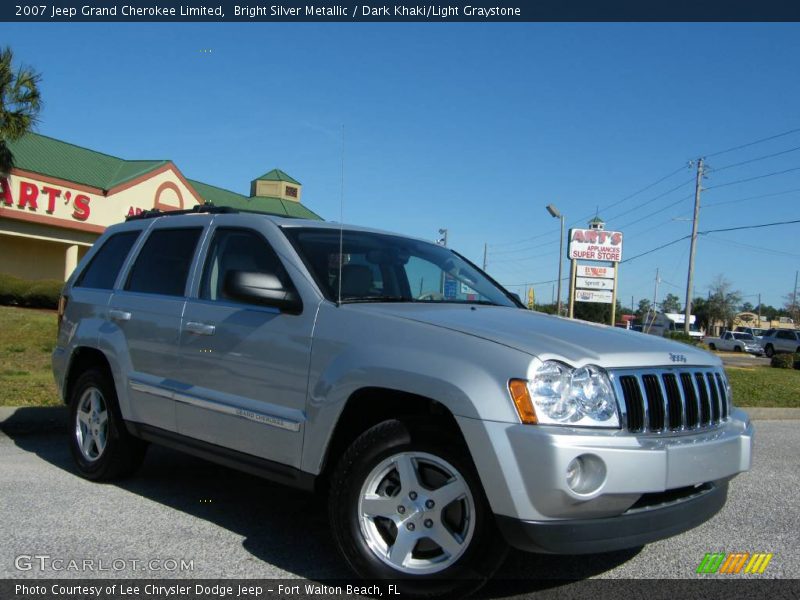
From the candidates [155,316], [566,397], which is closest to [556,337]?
[566,397]

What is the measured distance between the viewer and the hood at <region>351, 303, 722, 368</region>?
3.30 m

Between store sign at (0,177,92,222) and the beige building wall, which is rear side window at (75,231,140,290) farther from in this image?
the beige building wall

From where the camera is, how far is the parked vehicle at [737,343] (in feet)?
159

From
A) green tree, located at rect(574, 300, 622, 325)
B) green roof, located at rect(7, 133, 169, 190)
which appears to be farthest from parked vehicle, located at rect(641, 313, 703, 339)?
green roof, located at rect(7, 133, 169, 190)

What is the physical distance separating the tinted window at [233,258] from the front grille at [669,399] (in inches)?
81.8

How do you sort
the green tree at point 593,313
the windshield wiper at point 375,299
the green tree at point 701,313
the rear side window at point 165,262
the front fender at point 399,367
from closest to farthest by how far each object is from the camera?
the front fender at point 399,367
the windshield wiper at point 375,299
the rear side window at point 165,262
the green tree at point 593,313
the green tree at point 701,313

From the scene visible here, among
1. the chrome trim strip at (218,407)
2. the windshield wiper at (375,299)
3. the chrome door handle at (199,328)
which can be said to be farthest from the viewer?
the chrome door handle at (199,328)

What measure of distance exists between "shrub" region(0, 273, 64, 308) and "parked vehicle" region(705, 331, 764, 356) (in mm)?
40044

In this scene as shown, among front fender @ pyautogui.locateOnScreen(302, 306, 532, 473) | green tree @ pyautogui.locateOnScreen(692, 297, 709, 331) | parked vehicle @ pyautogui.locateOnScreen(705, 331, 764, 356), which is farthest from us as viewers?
green tree @ pyautogui.locateOnScreen(692, 297, 709, 331)

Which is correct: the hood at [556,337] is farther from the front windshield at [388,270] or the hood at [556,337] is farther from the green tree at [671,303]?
the green tree at [671,303]

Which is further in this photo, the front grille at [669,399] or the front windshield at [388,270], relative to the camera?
the front windshield at [388,270]

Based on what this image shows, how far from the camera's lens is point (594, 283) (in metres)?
32.6

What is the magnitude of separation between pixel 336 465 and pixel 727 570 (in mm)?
2103

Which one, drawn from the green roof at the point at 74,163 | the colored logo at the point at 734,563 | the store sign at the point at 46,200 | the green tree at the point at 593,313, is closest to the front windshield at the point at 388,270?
the colored logo at the point at 734,563
